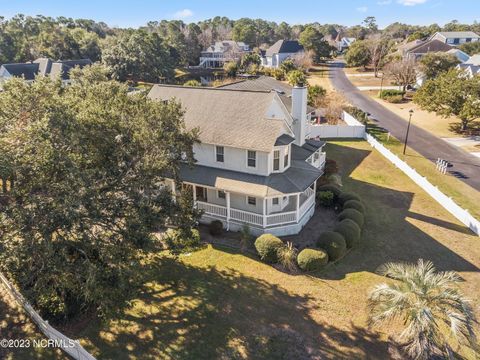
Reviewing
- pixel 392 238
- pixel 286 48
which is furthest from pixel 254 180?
pixel 286 48

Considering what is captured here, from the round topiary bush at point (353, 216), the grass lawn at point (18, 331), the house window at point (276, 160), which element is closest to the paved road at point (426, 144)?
the round topiary bush at point (353, 216)

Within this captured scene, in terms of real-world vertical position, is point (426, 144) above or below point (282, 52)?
below

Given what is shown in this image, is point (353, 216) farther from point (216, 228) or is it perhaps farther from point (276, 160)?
point (216, 228)

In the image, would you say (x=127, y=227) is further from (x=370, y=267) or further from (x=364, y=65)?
(x=364, y=65)

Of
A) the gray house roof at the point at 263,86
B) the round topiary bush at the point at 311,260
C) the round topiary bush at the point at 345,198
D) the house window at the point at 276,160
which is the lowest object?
the round topiary bush at the point at 311,260

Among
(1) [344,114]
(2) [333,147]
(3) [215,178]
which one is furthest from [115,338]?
(1) [344,114]

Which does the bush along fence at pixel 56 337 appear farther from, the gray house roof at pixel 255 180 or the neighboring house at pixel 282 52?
the neighboring house at pixel 282 52

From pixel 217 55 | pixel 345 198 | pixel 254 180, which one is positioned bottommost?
pixel 345 198

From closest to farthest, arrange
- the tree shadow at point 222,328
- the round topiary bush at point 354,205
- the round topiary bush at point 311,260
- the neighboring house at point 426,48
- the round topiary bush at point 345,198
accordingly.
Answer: the tree shadow at point 222,328, the round topiary bush at point 311,260, the round topiary bush at point 354,205, the round topiary bush at point 345,198, the neighboring house at point 426,48

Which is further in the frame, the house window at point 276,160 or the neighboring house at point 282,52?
the neighboring house at point 282,52
